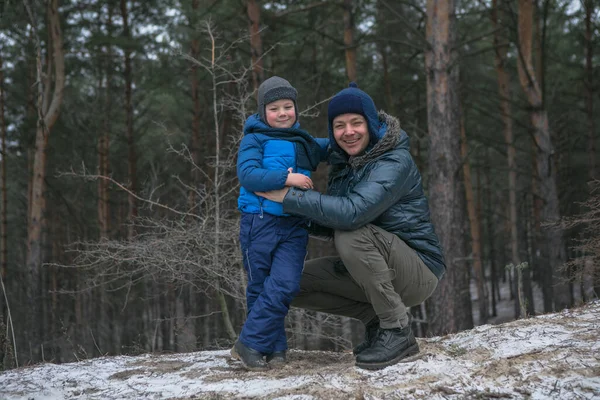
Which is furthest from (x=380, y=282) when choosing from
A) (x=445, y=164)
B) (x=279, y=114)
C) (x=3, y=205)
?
(x=3, y=205)

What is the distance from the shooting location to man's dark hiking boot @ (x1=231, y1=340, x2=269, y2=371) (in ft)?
11.0

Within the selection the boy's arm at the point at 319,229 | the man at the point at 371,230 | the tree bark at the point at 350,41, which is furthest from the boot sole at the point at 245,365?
the tree bark at the point at 350,41

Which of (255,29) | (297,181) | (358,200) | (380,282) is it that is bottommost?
(380,282)

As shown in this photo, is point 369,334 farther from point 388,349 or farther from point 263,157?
point 263,157

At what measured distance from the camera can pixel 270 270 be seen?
11.5ft

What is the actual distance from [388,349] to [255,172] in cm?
126

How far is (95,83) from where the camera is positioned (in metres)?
18.1

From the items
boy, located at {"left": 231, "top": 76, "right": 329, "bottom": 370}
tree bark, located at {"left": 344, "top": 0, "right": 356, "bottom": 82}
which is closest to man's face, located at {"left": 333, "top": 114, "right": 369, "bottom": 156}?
boy, located at {"left": 231, "top": 76, "right": 329, "bottom": 370}

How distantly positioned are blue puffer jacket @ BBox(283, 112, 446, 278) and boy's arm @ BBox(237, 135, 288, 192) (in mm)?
117

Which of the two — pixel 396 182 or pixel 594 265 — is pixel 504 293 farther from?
pixel 396 182

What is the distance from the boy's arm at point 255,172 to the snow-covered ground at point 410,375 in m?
1.08

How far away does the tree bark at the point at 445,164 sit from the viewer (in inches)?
308

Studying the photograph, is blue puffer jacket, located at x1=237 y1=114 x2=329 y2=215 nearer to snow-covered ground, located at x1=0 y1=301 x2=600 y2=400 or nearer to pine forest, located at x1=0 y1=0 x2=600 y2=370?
snow-covered ground, located at x1=0 y1=301 x2=600 y2=400

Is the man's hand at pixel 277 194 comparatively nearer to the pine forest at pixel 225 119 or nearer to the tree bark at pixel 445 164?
the pine forest at pixel 225 119
